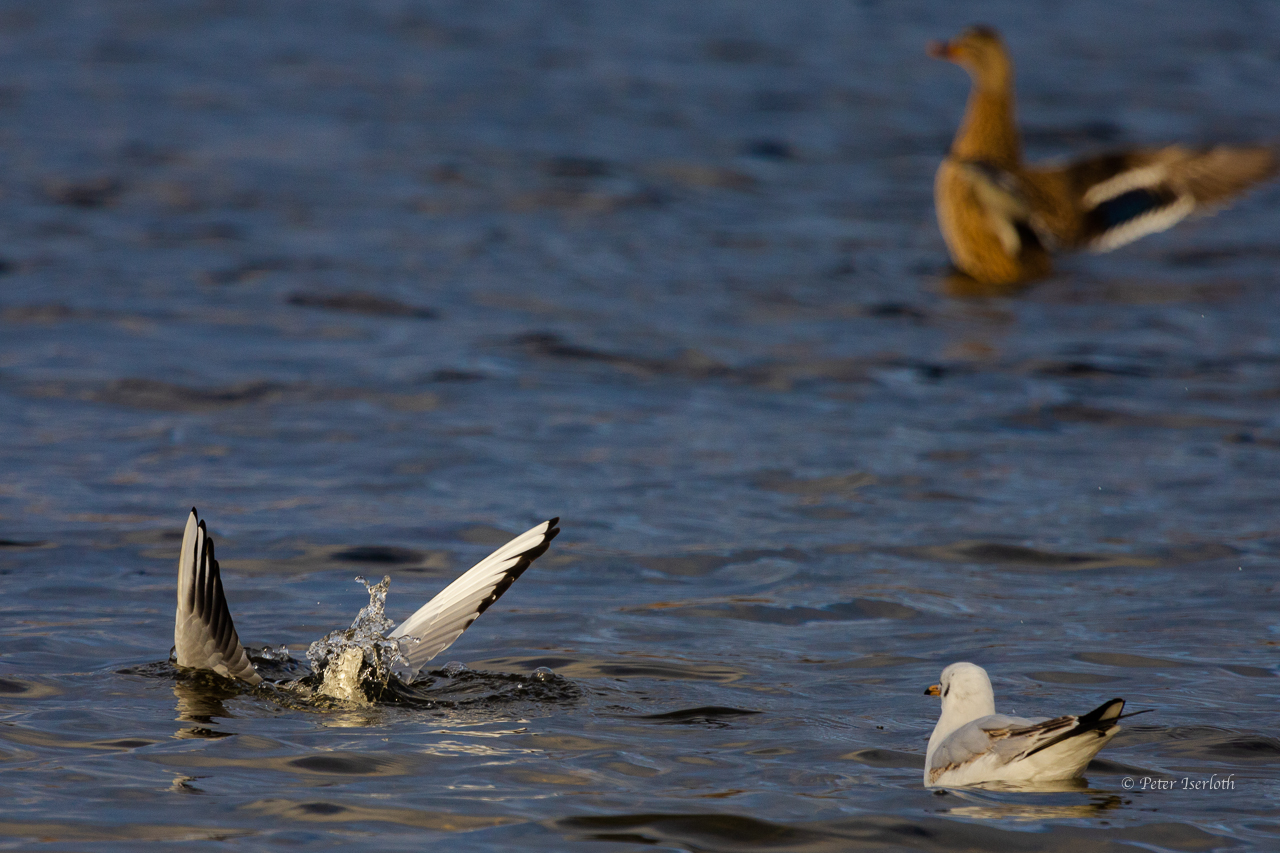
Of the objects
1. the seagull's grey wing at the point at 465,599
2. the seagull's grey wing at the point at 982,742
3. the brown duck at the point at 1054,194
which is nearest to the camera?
the seagull's grey wing at the point at 982,742

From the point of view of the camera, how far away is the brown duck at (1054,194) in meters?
13.3

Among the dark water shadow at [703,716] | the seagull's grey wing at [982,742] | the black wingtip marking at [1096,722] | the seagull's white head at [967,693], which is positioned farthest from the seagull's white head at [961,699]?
the dark water shadow at [703,716]

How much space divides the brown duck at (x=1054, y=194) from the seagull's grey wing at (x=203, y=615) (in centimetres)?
872

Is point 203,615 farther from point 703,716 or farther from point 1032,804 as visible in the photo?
point 1032,804

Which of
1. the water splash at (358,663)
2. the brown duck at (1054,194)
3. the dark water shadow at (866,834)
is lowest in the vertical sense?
the dark water shadow at (866,834)

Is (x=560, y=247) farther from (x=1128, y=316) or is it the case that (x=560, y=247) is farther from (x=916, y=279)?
(x=1128, y=316)

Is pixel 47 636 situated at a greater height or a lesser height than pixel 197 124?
lesser

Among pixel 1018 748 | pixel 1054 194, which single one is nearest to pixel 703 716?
pixel 1018 748

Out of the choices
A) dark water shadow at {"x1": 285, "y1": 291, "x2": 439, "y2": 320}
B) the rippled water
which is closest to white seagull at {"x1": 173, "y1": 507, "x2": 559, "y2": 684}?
the rippled water

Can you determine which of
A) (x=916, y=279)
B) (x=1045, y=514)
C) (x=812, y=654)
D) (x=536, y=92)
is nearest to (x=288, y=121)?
(x=536, y=92)

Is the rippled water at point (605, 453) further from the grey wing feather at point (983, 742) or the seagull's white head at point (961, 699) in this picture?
the seagull's white head at point (961, 699)

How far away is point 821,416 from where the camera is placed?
10.2 meters

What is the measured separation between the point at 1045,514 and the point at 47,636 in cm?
472

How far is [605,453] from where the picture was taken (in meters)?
9.48
